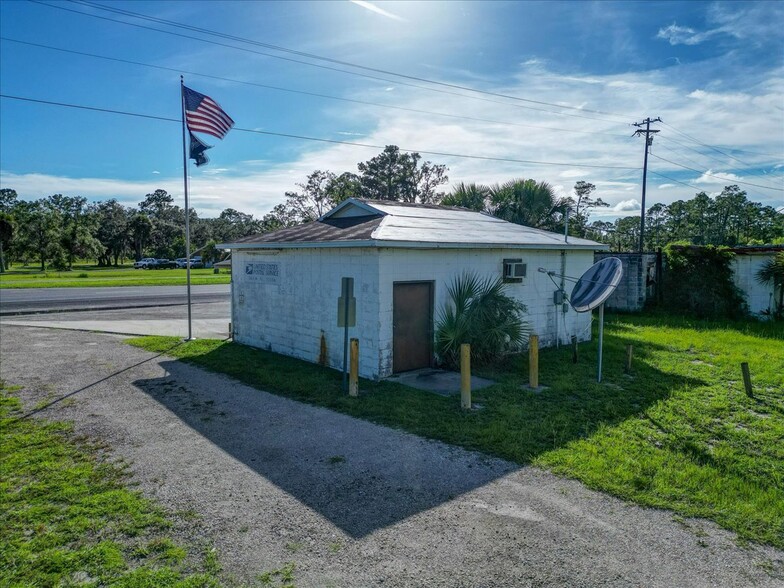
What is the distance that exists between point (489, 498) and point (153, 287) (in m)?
32.6

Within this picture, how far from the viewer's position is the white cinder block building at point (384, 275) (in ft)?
31.2

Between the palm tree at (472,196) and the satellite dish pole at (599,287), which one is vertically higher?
the palm tree at (472,196)

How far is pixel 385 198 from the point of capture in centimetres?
4272

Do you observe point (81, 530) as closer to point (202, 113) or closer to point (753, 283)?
point (202, 113)

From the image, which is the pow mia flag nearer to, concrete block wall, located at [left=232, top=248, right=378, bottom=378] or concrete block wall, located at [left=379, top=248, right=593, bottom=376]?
concrete block wall, located at [left=232, top=248, right=378, bottom=378]

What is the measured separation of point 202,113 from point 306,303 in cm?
616

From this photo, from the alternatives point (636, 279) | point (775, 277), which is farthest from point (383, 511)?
point (775, 277)

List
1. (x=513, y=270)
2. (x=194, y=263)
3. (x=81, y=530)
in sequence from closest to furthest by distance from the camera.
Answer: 1. (x=81, y=530)
2. (x=513, y=270)
3. (x=194, y=263)

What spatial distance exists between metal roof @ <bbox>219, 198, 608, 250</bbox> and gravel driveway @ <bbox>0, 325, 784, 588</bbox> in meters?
3.61

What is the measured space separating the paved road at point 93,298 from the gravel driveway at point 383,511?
647 inches

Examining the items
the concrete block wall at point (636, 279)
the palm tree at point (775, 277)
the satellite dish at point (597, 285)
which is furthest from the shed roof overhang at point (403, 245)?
the palm tree at point (775, 277)

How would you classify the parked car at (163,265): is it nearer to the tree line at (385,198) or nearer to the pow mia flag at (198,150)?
the tree line at (385,198)

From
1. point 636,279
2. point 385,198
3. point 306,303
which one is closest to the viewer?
point 306,303

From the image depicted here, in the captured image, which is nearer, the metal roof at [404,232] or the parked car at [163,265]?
the metal roof at [404,232]
